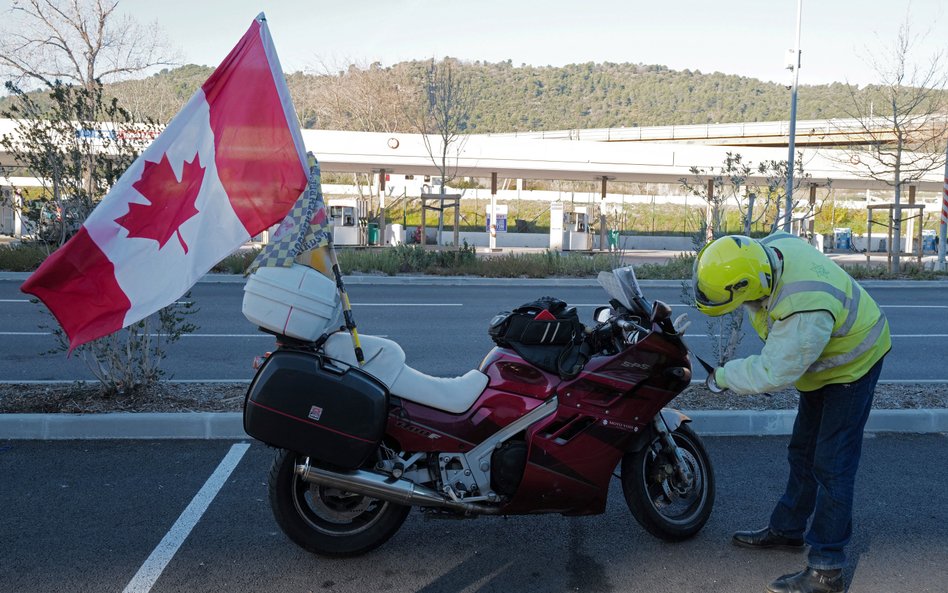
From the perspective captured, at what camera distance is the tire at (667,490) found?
4.29 m

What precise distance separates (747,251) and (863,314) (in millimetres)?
658

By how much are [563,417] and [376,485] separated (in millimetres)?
952

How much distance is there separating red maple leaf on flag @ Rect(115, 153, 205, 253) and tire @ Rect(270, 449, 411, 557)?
1235 mm

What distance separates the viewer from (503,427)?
4.05 m

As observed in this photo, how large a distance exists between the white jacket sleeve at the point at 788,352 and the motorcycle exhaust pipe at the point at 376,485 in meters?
1.48

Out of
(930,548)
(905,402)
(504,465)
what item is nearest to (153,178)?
(504,465)

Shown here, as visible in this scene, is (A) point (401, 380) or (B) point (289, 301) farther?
(A) point (401, 380)

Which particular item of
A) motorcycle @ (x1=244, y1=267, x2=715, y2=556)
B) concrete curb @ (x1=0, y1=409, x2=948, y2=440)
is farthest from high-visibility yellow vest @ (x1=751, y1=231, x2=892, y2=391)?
concrete curb @ (x1=0, y1=409, x2=948, y2=440)

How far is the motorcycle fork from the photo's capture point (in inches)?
169

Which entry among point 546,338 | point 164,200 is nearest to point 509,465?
point 546,338

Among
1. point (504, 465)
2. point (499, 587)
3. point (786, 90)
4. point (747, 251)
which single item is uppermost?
point (786, 90)

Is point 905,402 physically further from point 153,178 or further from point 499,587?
point 153,178

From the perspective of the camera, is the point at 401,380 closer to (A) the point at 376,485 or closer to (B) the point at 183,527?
(A) the point at 376,485

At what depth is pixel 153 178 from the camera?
4.12 metres
